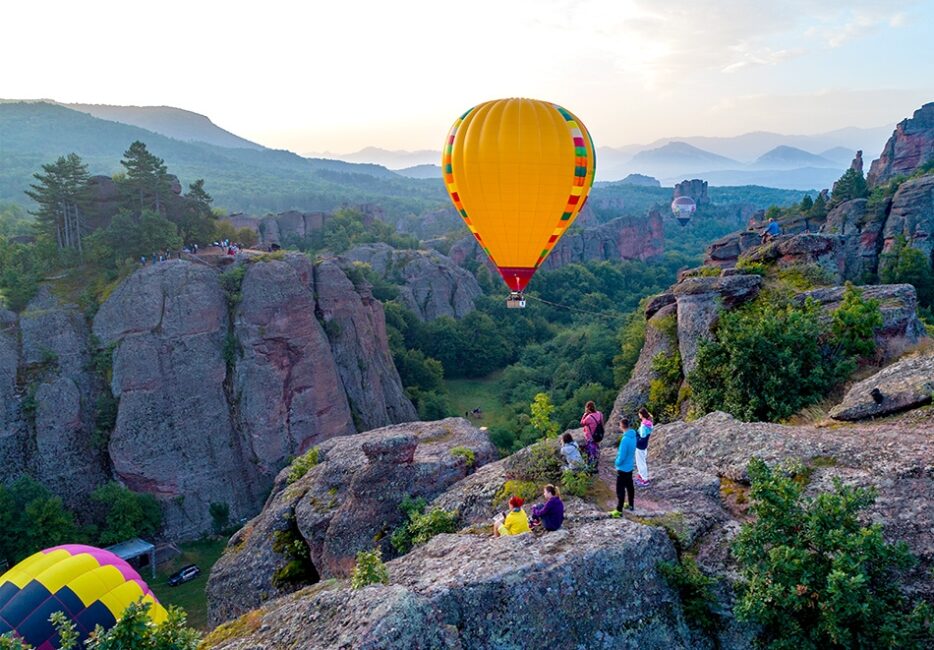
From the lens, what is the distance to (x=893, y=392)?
35.6 ft

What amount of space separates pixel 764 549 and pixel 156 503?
2872 centimetres

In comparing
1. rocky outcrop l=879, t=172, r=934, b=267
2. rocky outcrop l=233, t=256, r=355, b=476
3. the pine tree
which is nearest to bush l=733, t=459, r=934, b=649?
rocky outcrop l=233, t=256, r=355, b=476

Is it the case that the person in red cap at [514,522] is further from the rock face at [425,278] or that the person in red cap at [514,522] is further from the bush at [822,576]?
the rock face at [425,278]

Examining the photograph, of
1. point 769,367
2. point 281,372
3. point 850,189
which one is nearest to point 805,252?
point 769,367

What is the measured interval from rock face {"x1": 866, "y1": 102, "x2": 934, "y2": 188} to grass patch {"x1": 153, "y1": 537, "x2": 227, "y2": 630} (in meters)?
81.3

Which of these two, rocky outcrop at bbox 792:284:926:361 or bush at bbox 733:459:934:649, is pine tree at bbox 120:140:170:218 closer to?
rocky outcrop at bbox 792:284:926:361

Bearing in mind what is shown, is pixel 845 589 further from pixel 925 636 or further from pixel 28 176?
pixel 28 176

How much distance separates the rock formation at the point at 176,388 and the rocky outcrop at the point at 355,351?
90.1 inches

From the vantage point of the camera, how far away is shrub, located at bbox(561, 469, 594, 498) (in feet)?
31.3

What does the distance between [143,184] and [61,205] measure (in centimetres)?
436

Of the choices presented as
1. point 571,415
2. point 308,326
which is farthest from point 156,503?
point 571,415

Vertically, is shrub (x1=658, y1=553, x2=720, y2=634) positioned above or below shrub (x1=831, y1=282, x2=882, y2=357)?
below

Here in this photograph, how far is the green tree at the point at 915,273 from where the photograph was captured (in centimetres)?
3850

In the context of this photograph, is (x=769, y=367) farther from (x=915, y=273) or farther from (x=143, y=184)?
(x=143, y=184)
